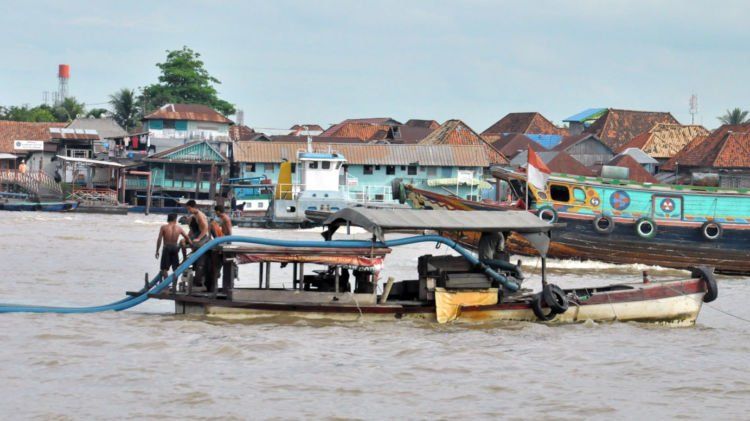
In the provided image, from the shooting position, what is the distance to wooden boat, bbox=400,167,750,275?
2509 cm

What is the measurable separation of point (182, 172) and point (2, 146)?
13.1 m

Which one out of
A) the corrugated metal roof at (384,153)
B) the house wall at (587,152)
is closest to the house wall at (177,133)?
the corrugated metal roof at (384,153)

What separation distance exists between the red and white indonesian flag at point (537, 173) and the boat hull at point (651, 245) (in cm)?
74

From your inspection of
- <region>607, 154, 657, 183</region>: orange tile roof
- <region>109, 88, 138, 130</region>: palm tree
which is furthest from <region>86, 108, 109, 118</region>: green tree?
<region>607, 154, 657, 183</region>: orange tile roof

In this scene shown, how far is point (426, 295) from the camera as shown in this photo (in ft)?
47.0

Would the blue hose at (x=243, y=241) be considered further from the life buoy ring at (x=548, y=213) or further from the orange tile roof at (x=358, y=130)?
the orange tile roof at (x=358, y=130)

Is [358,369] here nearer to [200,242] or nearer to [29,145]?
[200,242]

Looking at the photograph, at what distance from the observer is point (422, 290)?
14367 millimetres

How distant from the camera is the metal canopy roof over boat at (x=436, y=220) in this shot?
45.7ft

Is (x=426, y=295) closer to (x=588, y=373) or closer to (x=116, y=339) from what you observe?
(x=588, y=373)

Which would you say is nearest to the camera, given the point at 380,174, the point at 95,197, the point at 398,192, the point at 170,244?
the point at 170,244

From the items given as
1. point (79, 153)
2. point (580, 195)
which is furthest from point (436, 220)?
point (79, 153)

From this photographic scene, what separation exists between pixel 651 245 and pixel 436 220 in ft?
40.2

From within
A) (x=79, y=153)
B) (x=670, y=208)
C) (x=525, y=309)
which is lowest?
(x=525, y=309)
